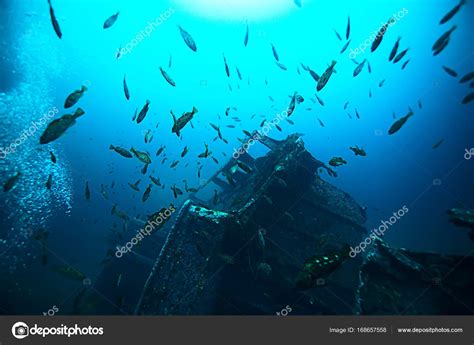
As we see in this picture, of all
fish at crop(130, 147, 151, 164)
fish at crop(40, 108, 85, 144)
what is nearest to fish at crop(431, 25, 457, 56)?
fish at crop(130, 147, 151, 164)

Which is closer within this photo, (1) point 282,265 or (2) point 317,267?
(2) point 317,267

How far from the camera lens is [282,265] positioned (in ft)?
20.9

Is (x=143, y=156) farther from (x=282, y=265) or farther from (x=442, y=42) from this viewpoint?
(x=442, y=42)

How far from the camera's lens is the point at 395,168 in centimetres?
4797

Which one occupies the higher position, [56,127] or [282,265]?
[56,127]

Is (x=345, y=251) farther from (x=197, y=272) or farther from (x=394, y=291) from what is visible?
(x=197, y=272)

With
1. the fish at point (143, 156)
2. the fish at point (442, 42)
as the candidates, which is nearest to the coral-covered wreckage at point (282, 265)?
the fish at point (143, 156)

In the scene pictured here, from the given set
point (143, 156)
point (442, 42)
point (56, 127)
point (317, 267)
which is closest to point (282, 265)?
point (317, 267)

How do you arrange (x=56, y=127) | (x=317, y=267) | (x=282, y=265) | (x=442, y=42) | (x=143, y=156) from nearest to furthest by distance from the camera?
(x=317, y=267), (x=56, y=127), (x=442, y=42), (x=143, y=156), (x=282, y=265)

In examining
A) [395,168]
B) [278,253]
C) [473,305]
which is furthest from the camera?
[395,168]

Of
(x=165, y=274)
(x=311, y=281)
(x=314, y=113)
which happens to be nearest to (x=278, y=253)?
(x=165, y=274)

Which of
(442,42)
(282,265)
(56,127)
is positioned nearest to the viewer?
(56,127)
